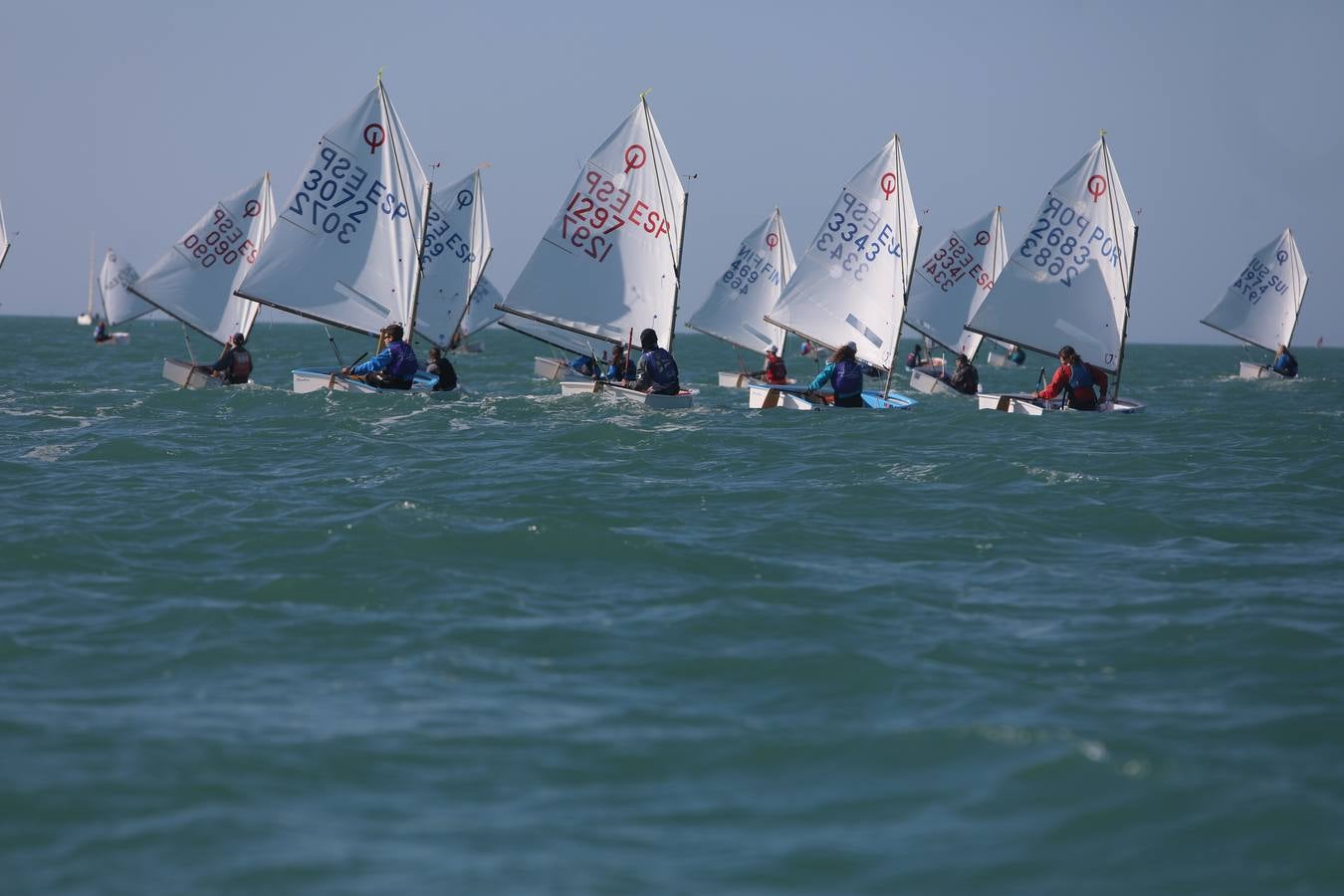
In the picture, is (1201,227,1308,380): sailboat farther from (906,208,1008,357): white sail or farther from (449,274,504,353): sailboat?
(449,274,504,353): sailboat

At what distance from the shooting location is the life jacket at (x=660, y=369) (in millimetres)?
22344

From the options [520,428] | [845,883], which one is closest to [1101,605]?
[845,883]

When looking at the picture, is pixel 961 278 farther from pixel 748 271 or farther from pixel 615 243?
pixel 615 243

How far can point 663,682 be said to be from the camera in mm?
7500

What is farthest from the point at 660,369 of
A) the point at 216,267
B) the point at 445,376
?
the point at 216,267

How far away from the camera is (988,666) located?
7797 millimetres

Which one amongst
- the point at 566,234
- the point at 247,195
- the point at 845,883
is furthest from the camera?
the point at 247,195

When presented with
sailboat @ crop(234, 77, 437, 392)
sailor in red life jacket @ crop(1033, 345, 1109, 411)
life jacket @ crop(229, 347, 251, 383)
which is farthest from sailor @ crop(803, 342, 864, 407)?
life jacket @ crop(229, 347, 251, 383)

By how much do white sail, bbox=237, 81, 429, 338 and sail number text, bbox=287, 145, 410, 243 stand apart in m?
0.02

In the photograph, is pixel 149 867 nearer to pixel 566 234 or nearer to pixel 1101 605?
pixel 1101 605

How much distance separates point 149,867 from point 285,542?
577 centimetres

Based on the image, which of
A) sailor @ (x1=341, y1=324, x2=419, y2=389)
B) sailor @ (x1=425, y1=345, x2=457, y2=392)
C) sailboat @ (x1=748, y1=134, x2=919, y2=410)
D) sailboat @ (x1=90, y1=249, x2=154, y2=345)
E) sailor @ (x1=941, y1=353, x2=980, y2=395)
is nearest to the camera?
sailor @ (x1=341, y1=324, x2=419, y2=389)

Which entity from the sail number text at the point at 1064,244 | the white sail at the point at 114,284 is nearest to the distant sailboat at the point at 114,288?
the white sail at the point at 114,284

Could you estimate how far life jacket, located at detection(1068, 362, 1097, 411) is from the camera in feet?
77.3
